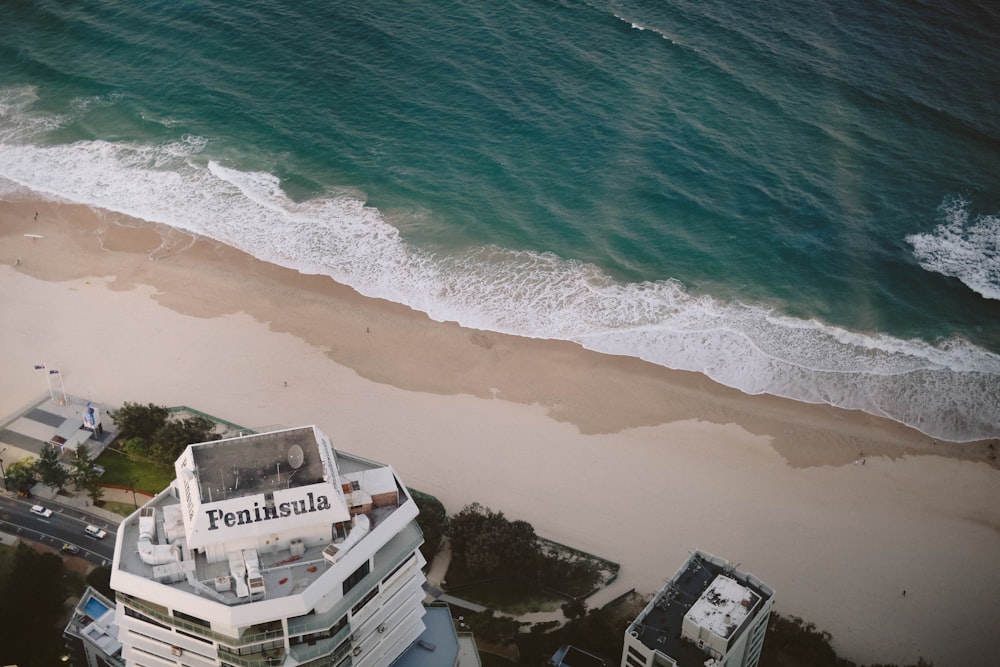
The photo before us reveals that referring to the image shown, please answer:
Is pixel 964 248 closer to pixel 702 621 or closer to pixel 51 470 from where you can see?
pixel 702 621

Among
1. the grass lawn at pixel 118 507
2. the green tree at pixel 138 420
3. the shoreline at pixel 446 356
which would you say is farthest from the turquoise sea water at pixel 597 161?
the grass lawn at pixel 118 507

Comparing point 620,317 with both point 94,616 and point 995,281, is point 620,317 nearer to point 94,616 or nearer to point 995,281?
point 995,281

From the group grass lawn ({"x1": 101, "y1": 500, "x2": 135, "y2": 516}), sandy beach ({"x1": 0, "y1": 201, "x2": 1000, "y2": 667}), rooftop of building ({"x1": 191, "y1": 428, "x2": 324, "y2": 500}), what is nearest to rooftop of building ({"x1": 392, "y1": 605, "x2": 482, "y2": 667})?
sandy beach ({"x1": 0, "y1": 201, "x2": 1000, "y2": 667})

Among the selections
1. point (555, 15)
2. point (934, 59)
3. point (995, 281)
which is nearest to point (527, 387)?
point (995, 281)

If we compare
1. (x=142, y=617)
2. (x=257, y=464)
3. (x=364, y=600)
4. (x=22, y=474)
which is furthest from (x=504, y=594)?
(x=22, y=474)

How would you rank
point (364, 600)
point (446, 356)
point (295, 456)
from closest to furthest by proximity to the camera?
1. point (295, 456)
2. point (364, 600)
3. point (446, 356)

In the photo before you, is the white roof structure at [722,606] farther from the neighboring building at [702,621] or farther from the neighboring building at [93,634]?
the neighboring building at [93,634]
